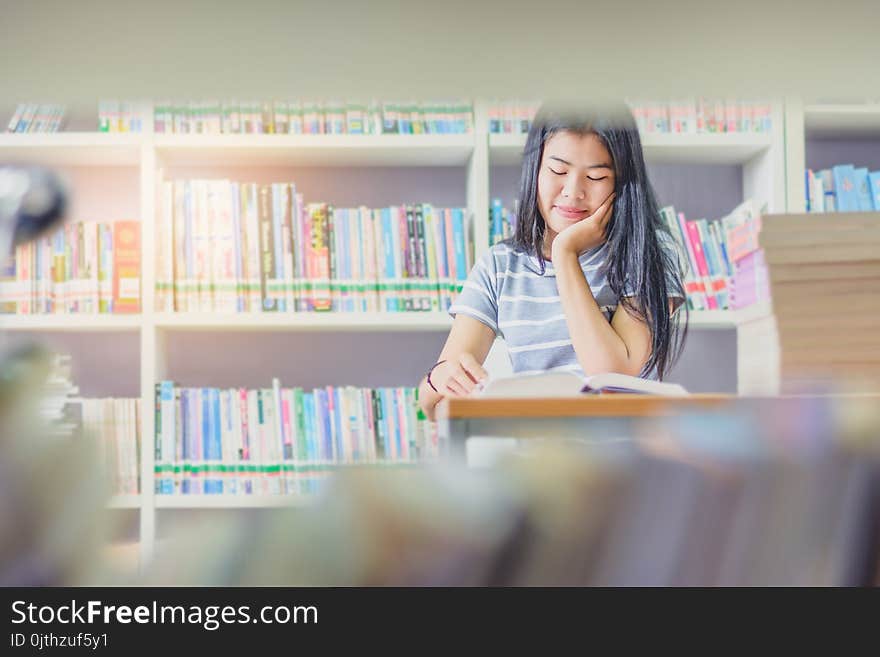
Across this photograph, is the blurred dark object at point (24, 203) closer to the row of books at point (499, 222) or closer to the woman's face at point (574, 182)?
the woman's face at point (574, 182)

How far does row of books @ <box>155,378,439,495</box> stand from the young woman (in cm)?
55

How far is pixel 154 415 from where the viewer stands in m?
1.95

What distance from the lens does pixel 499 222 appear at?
6.49ft

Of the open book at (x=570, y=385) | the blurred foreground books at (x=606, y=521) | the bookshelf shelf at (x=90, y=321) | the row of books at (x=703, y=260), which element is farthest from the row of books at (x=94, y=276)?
the blurred foreground books at (x=606, y=521)

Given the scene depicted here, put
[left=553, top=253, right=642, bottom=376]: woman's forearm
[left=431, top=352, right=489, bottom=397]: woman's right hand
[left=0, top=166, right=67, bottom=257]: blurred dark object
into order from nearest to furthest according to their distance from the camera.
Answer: [left=0, top=166, right=67, bottom=257]: blurred dark object < [left=431, top=352, right=489, bottom=397]: woman's right hand < [left=553, top=253, right=642, bottom=376]: woman's forearm

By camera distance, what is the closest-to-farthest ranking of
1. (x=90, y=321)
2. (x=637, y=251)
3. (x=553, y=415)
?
(x=553, y=415), (x=637, y=251), (x=90, y=321)

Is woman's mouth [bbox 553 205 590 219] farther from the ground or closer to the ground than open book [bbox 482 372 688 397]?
farther from the ground

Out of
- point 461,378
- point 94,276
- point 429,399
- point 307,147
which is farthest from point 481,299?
point 94,276

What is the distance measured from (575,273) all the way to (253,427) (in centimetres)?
100

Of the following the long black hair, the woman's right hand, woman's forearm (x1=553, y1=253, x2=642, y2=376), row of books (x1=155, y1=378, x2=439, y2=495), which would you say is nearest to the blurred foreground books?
the woman's right hand

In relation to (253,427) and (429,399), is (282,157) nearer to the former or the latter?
(253,427)

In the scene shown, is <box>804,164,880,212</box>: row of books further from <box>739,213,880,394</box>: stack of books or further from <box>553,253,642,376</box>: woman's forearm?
<box>739,213,880,394</box>: stack of books

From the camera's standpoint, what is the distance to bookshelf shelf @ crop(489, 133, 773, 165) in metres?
1.97
